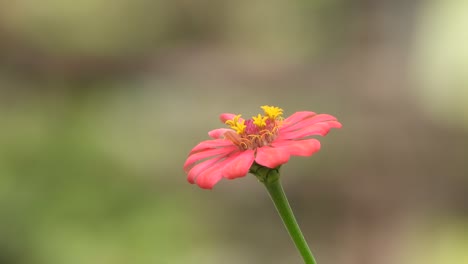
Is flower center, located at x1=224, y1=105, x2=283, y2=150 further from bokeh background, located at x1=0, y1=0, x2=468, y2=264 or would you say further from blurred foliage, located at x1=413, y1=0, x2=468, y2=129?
blurred foliage, located at x1=413, y1=0, x2=468, y2=129

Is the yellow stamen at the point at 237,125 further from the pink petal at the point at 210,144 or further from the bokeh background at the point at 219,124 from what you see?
the bokeh background at the point at 219,124

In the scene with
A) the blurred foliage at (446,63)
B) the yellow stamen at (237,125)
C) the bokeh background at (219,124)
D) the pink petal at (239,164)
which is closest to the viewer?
the pink petal at (239,164)

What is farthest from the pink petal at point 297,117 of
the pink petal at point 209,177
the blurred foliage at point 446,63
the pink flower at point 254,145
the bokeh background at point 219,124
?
the blurred foliage at point 446,63

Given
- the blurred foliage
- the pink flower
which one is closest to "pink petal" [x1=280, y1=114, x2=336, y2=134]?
the pink flower

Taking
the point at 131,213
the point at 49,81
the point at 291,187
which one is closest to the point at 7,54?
the point at 49,81

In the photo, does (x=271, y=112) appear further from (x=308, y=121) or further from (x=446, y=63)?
(x=446, y=63)

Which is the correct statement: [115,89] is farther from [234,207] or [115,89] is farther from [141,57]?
[234,207]

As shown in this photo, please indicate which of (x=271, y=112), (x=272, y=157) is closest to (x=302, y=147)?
(x=272, y=157)
